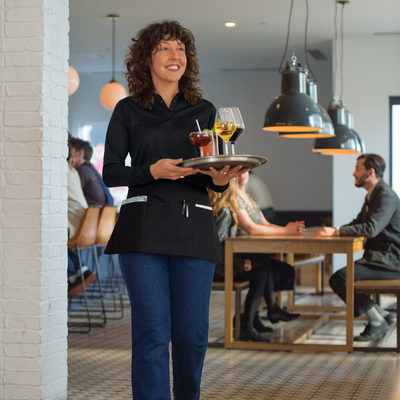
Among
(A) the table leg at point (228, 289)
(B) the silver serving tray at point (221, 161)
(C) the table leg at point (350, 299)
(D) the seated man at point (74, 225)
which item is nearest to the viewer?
(B) the silver serving tray at point (221, 161)

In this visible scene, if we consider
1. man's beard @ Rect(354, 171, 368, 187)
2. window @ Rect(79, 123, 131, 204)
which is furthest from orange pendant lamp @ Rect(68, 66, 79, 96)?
window @ Rect(79, 123, 131, 204)

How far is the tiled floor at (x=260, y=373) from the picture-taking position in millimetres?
2822

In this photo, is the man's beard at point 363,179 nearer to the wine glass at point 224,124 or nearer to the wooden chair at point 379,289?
the wooden chair at point 379,289

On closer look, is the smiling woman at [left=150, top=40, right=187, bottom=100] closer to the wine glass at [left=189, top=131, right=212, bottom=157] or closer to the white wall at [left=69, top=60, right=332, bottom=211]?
the wine glass at [left=189, top=131, right=212, bottom=157]

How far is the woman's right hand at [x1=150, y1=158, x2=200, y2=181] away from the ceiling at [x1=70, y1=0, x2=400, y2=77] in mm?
4169

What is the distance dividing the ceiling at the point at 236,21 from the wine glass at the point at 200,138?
4.05 m

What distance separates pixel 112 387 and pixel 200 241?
1.36 meters

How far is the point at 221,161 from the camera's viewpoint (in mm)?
1719

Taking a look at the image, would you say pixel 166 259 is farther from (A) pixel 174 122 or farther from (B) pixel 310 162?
(B) pixel 310 162

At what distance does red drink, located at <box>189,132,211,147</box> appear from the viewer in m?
1.85

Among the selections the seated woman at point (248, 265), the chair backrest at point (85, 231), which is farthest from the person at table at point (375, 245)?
the chair backrest at point (85, 231)

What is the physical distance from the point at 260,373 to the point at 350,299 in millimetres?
841

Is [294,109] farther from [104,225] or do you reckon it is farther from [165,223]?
[165,223]

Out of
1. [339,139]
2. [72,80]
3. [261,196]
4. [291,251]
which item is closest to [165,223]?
[291,251]
